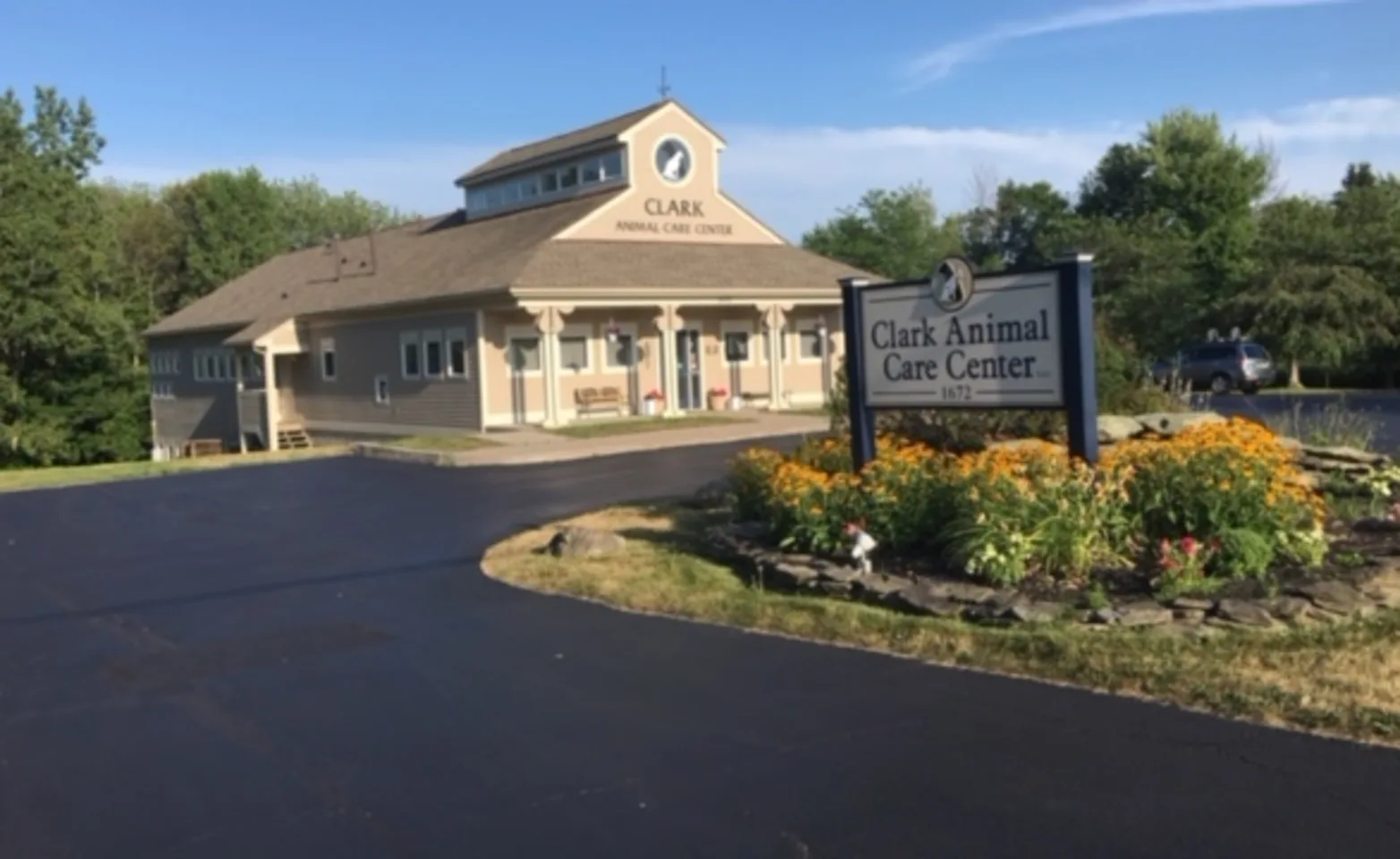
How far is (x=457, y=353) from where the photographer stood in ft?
97.5

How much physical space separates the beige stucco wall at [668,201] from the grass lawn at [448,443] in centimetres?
606

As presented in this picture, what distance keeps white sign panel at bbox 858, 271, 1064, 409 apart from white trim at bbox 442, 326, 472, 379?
19.8m

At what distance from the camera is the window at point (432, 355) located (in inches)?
1196

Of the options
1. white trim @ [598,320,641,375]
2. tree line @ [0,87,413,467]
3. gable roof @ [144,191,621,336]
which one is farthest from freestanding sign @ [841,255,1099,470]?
tree line @ [0,87,413,467]

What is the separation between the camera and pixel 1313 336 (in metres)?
39.0

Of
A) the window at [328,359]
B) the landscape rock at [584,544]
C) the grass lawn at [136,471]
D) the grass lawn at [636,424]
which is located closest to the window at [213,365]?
the window at [328,359]

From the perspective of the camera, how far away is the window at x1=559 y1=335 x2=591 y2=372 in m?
30.2

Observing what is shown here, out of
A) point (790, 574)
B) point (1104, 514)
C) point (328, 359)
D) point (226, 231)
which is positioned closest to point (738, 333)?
point (328, 359)

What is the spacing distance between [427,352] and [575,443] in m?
7.40

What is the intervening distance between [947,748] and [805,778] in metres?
0.70

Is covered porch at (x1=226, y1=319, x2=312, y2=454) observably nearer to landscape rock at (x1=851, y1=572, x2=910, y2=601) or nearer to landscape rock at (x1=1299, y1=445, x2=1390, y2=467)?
landscape rock at (x1=1299, y1=445, x2=1390, y2=467)

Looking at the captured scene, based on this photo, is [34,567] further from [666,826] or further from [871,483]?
[666,826]

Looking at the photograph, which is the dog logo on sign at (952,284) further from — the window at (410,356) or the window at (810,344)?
the window at (810,344)

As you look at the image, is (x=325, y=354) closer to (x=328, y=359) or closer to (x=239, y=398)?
(x=328, y=359)
